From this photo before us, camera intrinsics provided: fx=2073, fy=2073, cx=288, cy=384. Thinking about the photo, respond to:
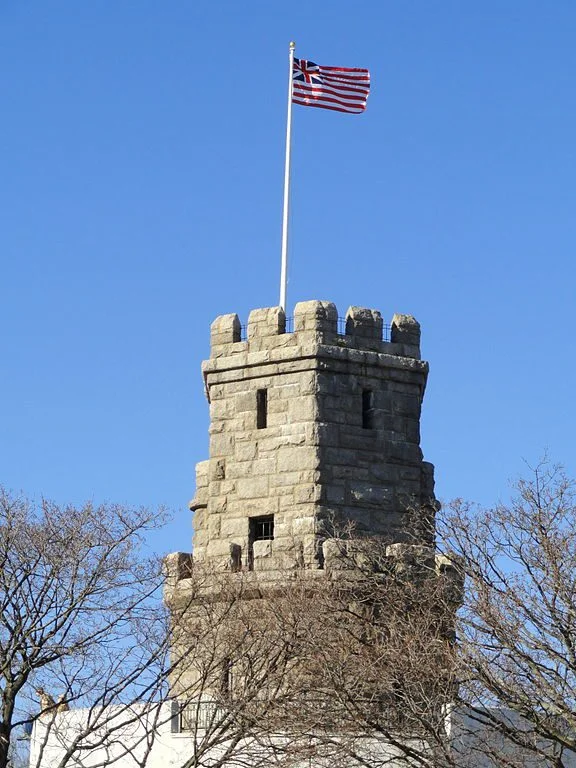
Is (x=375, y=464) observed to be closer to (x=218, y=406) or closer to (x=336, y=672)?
(x=218, y=406)

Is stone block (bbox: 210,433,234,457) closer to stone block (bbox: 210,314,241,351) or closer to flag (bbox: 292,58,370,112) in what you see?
stone block (bbox: 210,314,241,351)

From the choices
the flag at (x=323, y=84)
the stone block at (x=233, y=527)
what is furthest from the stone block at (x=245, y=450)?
the flag at (x=323, y=84)

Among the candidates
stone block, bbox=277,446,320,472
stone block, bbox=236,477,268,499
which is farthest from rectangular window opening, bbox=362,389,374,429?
stone block, bbox=236,477,268,499

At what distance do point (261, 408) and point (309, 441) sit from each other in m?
1.60

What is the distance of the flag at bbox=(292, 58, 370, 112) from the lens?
4528 cm

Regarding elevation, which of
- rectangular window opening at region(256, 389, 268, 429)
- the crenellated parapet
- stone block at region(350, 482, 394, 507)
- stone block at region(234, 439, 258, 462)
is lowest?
stone block at region(350, 482, 394, 507)

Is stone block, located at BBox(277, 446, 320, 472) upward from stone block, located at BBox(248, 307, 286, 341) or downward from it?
downward

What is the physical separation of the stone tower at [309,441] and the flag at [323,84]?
5350 millimetres

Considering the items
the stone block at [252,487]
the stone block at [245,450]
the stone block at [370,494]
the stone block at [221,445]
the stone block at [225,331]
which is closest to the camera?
the stone block at [370,494]

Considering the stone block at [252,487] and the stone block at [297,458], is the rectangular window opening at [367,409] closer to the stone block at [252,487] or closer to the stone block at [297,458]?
the stone block at [297,458]

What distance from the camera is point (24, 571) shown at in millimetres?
37625

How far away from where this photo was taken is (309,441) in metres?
41.3

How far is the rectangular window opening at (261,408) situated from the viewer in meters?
42.2

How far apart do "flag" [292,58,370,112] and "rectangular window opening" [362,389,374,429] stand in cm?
682
